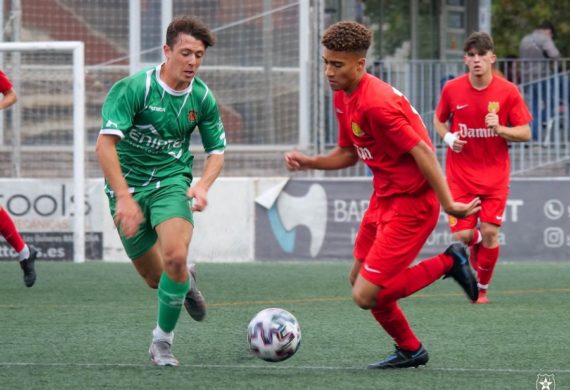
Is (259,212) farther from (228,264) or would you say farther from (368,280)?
(368,280)

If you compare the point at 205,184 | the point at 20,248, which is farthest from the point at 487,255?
the point at 205,184

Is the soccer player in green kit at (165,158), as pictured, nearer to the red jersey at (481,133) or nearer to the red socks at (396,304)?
the red socks at (396,304)

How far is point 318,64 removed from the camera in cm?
1521

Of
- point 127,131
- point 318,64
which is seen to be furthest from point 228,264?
point 127,131

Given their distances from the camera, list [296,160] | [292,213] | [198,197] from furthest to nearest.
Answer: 1. [292,213]
2. [296,160]
3. [198,197]

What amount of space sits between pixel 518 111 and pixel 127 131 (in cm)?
414

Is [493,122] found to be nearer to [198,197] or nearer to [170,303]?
[198,197]

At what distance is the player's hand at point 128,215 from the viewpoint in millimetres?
6691

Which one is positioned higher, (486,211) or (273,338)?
(486,211)

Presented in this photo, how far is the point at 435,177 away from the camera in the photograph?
653 cm

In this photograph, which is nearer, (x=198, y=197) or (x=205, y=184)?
(x=198, y=197)

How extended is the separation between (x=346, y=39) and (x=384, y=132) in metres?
0.49

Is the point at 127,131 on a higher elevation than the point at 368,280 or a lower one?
higher

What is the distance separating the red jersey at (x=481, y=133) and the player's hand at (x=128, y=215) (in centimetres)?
427
